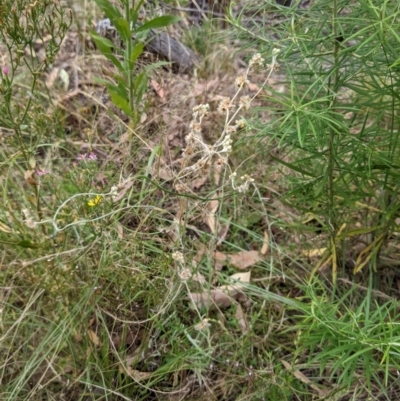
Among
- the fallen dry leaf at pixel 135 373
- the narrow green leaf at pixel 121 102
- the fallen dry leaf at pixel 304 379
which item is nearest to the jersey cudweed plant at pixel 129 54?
the narrow green leaf at pixel 121 102

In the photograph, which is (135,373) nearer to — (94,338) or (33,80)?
(94,338)

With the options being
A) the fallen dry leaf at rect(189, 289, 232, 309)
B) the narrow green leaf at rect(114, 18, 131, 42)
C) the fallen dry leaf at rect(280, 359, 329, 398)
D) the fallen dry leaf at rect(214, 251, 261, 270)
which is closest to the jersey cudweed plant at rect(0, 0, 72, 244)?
the narrow green leaf at rect(114, 18, 131, 42)

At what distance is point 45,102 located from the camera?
267 centimetres

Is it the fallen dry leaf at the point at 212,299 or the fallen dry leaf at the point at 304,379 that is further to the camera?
the fallen dry leaf at the point at 212,299

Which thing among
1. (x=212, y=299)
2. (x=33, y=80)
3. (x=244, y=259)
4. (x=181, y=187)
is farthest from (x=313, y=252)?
(x=33, y=80)

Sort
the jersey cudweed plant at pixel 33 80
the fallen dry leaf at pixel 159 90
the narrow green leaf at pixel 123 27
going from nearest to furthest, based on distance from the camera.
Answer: the jersey cudweed plant at pixel 33 80 → the narrow green leaf at pixel 123 27 → the fallen dry leaf at pixel 159 90

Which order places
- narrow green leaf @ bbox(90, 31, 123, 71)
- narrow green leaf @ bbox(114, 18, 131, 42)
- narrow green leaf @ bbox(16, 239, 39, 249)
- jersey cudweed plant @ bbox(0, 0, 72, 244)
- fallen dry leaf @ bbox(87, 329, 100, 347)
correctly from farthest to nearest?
narrow green leaf @ bbox(90, 31, 123, 71), narrow green leaf @ bbox(114, 18, 131, 42), fallen dry leaf @ bbox(87, 329, 100, 347), narrow green leaf @ bbox(16, 239, 39, 249), jersey cudweed plant @ bbox(0, 0, 72, 244)

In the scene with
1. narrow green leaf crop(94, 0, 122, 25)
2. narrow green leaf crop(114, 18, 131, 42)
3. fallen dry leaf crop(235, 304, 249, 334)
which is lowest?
fallen dry leaf crop(235, 304, 249, 334)

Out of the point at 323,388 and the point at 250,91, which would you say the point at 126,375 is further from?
the point at 250,91

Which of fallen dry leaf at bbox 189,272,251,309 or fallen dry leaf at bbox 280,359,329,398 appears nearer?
fallen dry leaf at bbox 280,359,329,398

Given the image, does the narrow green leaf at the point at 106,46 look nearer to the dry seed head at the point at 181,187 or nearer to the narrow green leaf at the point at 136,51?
the narrow green leaf at the point at 136,51

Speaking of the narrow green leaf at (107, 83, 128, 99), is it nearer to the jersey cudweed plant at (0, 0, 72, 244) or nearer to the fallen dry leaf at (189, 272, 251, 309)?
the jersey cudweed plant at (0, 0, 72, 244)

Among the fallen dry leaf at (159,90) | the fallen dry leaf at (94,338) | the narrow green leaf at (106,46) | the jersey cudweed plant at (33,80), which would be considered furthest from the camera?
the fallen dry leaf at (159,90)

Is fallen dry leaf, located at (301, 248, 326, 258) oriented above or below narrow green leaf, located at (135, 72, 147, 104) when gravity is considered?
below
